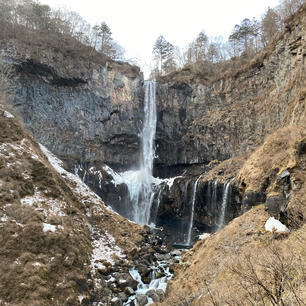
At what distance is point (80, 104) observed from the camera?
2953cm

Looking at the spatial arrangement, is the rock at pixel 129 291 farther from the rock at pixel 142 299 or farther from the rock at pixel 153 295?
the rock at pixel 153 295

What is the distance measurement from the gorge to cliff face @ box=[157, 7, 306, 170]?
0.16 m

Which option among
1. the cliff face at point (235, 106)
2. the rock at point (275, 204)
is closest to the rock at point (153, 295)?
the rock at point (275, 204)

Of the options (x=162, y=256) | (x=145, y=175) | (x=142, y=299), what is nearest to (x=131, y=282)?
(x=142, y=299)

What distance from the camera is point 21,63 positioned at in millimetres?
25359

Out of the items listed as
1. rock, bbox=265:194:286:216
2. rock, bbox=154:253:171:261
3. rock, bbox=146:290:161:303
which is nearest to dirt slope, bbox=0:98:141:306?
rock, bbox=154:253:171:261

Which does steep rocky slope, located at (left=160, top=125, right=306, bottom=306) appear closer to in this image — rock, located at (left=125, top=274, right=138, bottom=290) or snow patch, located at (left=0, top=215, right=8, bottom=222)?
rock, located at (left=125, top=274, right=138, bottom=290)

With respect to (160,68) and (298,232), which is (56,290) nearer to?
(298,232)

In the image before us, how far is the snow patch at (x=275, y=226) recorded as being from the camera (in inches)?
340

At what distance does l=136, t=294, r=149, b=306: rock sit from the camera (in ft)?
34.0

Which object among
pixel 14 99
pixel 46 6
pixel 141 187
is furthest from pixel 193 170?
pixel 46 6

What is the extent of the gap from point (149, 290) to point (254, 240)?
19.8 feet

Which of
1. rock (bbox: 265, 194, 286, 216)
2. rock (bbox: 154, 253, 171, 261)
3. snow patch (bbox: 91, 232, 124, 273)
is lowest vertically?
rock (bbox: 154, 253, 171, 261)

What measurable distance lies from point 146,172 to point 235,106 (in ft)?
50.8
